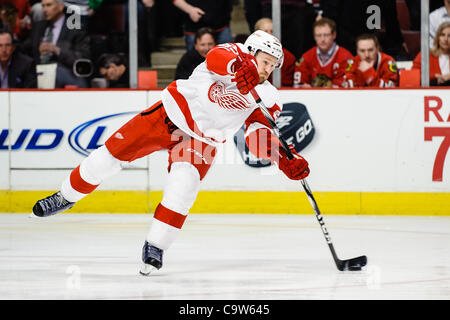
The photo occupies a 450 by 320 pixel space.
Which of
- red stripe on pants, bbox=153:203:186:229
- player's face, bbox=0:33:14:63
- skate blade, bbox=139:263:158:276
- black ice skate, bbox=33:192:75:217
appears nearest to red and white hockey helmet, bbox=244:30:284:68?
red stripe on pants, bbox=153:203:186:229

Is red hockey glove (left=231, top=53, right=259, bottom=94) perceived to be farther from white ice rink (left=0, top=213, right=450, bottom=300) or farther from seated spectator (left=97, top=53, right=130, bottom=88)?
seated spectator (left=97, top=53, right=130, bottom=88)

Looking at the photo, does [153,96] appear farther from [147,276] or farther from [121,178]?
[147,276]

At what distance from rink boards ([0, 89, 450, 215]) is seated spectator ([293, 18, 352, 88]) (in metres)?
0.13

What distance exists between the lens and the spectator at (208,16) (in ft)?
23.5

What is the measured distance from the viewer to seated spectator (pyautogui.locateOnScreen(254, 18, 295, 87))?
707cm

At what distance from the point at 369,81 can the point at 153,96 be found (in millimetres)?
1555

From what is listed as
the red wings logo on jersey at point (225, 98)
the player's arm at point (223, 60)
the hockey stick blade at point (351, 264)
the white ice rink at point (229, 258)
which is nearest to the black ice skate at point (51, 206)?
the white ice rink at point (229, 258)

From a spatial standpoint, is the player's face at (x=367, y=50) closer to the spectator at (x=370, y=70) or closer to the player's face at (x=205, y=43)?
the spectator at (x=370, y=70)

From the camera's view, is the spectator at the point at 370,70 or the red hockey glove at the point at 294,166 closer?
the red hockey glove at the point at 294,166

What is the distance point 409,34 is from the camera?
23.4ft

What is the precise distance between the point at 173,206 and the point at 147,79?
2933 millimetres

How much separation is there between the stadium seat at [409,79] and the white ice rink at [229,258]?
96 cm

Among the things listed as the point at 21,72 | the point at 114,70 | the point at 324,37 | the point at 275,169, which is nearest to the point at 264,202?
the point at 275,169
